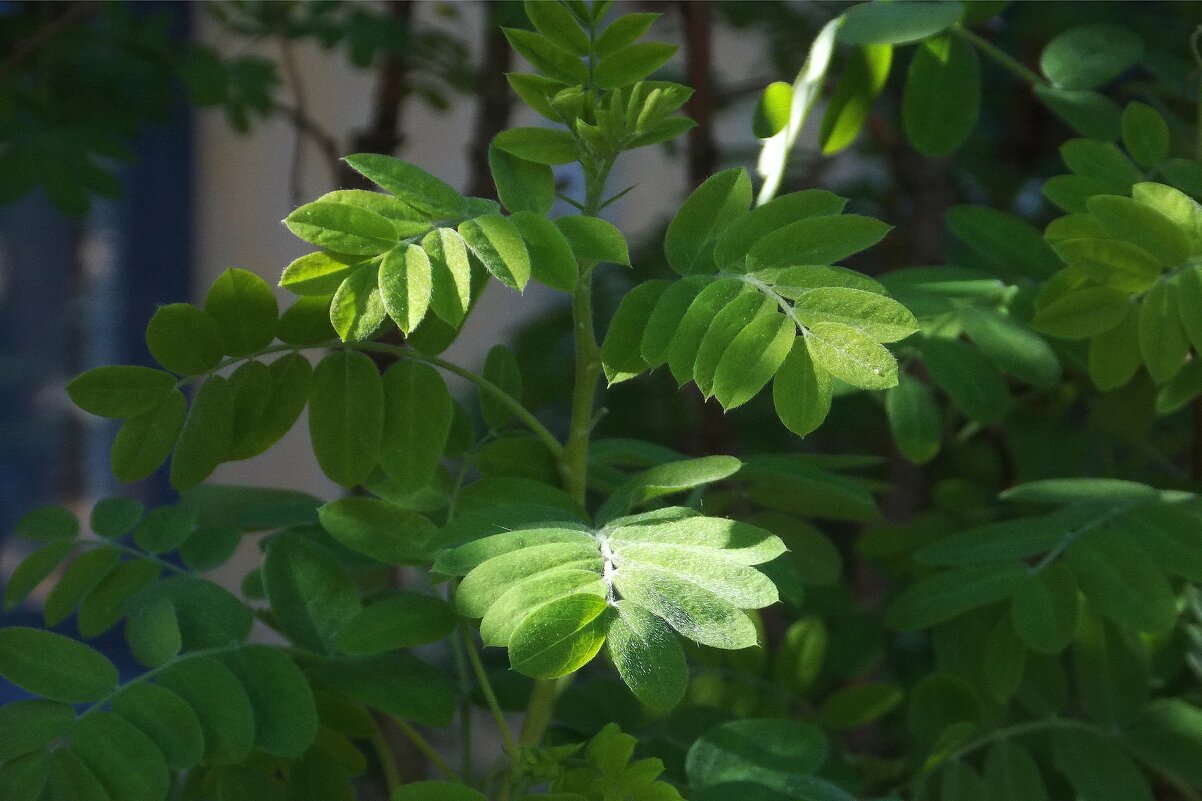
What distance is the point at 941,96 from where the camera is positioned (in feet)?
2.23

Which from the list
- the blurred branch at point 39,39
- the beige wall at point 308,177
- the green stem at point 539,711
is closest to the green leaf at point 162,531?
the green stem at point 539,711

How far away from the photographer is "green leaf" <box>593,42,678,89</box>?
1.69ft

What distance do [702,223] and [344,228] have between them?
16 centimetres

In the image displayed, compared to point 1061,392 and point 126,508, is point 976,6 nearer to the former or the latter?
point 1061,392

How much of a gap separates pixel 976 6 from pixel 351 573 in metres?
0.48

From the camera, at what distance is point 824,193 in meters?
0.50

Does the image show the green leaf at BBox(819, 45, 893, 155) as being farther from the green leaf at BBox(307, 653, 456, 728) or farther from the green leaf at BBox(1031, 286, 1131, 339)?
the green leaf at BBox(307, 653, 456, 728)

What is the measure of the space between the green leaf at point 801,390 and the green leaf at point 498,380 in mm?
208

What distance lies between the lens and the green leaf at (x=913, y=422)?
2.16ft

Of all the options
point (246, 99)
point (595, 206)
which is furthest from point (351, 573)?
point (246, 99)

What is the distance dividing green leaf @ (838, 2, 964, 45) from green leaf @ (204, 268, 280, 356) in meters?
0.29

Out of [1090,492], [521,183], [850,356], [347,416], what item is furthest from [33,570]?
[1090,492]

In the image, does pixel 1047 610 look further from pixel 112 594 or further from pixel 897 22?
pixel 112 594

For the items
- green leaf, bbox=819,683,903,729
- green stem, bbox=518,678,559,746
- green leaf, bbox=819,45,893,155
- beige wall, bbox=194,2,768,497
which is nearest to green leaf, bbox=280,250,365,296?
green stem, bbox=518,678,559,746
